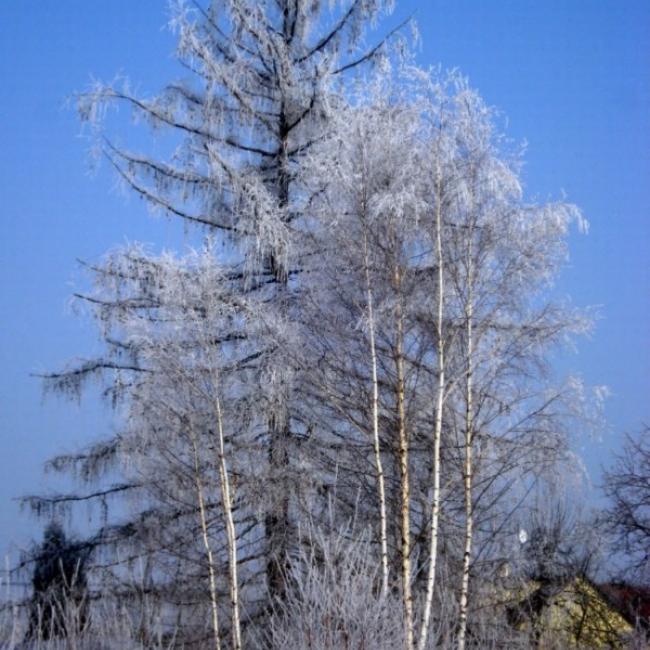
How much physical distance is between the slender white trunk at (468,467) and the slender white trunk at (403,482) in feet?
1.94

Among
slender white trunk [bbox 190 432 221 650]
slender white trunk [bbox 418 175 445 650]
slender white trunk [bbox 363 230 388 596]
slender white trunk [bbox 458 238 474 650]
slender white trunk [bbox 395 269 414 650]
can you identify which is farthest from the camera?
slender white trunk [bbox 190 432 221 650]

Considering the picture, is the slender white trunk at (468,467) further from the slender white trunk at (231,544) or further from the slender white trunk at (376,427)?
the slender white trunk at (231,544)

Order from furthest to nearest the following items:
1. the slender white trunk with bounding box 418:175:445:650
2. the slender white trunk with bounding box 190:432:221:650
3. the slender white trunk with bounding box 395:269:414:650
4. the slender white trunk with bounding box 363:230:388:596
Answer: the slender white trunk with bounding box 190:432:221:650 < the slender white trunk with bounding box 363:230:388:596 < the slender white trunk with bounding box 418:175:445:650 < the slender white trunk with bounding box 395:269:414:650

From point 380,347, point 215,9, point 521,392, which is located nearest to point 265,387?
point 380,347

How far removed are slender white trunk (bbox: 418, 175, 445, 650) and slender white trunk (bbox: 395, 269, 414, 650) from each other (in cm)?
17

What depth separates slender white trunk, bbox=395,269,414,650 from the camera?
9998 mm

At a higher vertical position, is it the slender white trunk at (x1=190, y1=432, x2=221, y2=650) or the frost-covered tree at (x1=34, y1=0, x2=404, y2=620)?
the frost-covered tree at (x1=34, y1=0, x2=404, y2=620)

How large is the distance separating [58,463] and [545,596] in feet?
26.5

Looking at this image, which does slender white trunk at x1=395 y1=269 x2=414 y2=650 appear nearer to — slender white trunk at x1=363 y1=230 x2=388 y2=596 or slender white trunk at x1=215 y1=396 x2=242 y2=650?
slender white trunk at x1=363 y1=230 x2=388 y2=596

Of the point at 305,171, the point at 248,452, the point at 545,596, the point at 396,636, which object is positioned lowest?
the point at 396,636

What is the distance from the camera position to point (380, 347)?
12.1 metres

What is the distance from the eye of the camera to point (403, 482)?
432 inches

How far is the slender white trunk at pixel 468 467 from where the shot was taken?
1101cm

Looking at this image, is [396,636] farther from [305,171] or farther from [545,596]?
[545,596]
